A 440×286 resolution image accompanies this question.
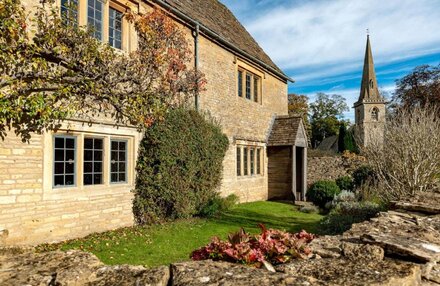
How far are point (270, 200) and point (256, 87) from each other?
20.2ft

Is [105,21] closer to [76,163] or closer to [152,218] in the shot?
[76,163]

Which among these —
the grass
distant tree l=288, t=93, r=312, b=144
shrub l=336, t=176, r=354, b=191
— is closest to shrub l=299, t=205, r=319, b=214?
the grass

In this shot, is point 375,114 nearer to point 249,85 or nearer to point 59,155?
point 249,85

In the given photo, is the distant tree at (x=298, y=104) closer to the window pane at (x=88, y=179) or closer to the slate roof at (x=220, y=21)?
the slate roof at (x=220, y=21)

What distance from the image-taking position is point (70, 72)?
7.98 meters

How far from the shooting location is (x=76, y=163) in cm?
864

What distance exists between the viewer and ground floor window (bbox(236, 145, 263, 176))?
16.0 meters

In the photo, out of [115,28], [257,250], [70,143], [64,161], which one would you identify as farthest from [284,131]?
[257,250]

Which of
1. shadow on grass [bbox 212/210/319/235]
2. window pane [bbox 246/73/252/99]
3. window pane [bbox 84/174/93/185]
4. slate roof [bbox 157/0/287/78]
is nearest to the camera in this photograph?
window pane [bbox 84/174/93/185]

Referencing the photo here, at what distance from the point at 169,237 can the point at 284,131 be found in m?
11.1

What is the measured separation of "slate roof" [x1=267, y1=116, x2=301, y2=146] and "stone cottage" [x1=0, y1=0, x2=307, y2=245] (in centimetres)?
20

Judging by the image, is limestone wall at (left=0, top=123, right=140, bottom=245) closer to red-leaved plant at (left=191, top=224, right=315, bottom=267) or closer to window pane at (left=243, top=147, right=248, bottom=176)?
red-leaved plant at (left=191, top=224, right=315, bottom=267)

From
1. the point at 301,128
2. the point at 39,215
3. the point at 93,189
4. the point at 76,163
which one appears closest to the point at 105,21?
the point at 76,163

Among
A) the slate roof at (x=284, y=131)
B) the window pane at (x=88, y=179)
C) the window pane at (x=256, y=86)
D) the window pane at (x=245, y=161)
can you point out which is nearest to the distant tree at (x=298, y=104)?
the slate roof at (x=284, y=131)
